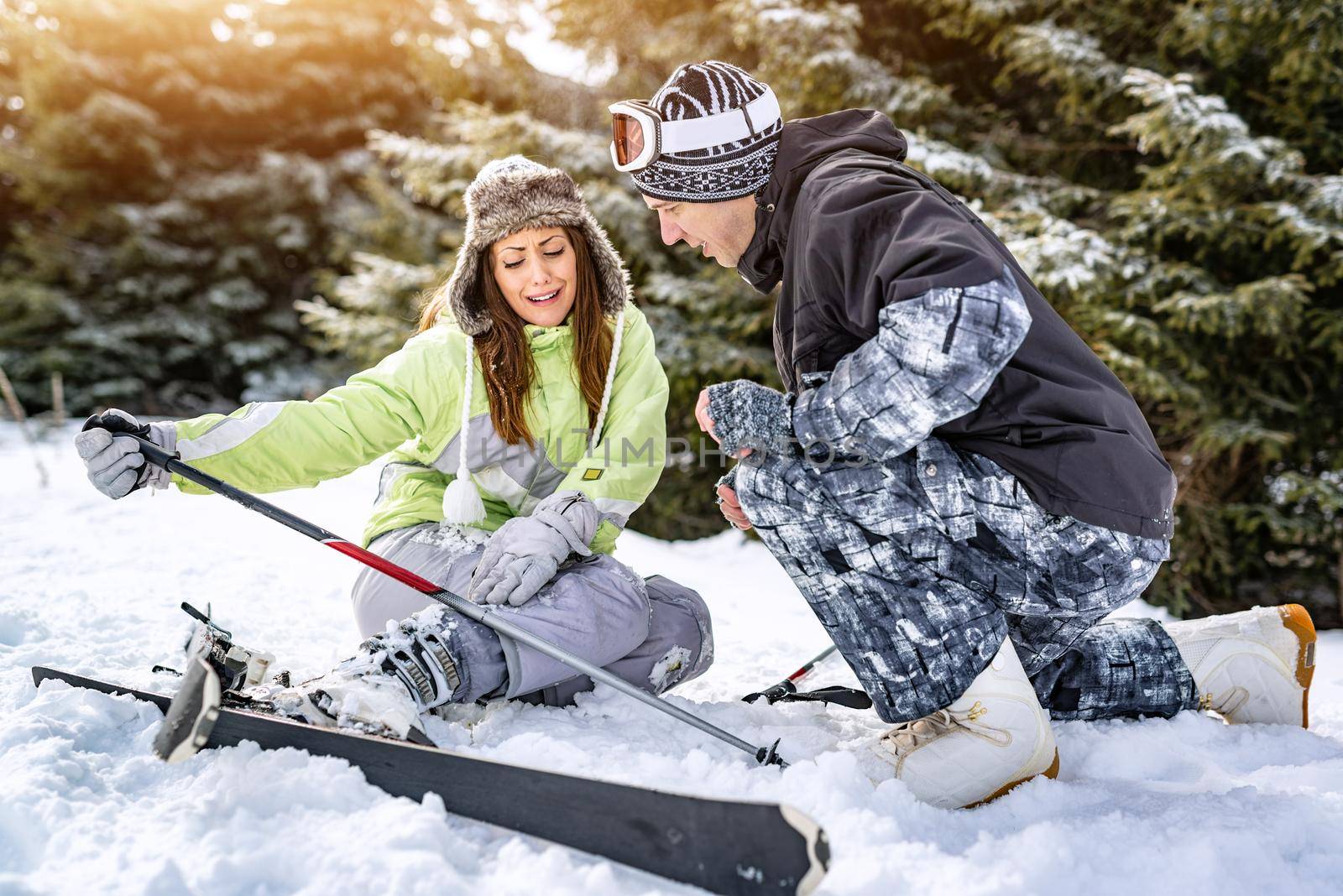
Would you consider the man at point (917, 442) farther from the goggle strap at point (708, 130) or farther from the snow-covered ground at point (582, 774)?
the snow-covered ground at point (582, 774)

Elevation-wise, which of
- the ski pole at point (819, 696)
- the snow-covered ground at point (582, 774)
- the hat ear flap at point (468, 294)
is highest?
the hat ear flap at point (468, 294)

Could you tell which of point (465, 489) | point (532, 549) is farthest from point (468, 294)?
point (532, 549)

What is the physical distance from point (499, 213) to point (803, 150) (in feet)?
2.79

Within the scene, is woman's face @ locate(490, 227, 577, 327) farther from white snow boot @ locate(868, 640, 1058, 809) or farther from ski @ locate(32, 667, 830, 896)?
white snow boot @ locate(868, 640, 1058, 809)

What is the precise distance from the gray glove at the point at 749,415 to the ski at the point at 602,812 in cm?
66

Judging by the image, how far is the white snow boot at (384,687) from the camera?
1.48 m

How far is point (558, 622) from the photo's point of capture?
5.93 ft

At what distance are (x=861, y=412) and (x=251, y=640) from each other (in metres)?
Result: 1.85

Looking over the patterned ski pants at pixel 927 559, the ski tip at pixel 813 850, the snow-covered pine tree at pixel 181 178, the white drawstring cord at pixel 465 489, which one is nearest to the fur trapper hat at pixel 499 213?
the white drawstring cord at pixel 465 489

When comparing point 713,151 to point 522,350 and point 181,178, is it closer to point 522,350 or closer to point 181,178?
point 522,350

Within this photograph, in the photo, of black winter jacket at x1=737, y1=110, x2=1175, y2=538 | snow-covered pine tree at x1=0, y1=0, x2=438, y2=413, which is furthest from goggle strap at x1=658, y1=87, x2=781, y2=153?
snow-covered pine tree at x1=0, y1=0, x2=438, y2=413

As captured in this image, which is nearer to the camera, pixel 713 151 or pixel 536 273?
pixel 713 151

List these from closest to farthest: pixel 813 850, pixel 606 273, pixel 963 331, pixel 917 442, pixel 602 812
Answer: pixel 813 850, pixel 602 812, pixel 963 331, pixel 917 442, pixel 606 273

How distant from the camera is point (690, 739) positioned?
5.67ft
